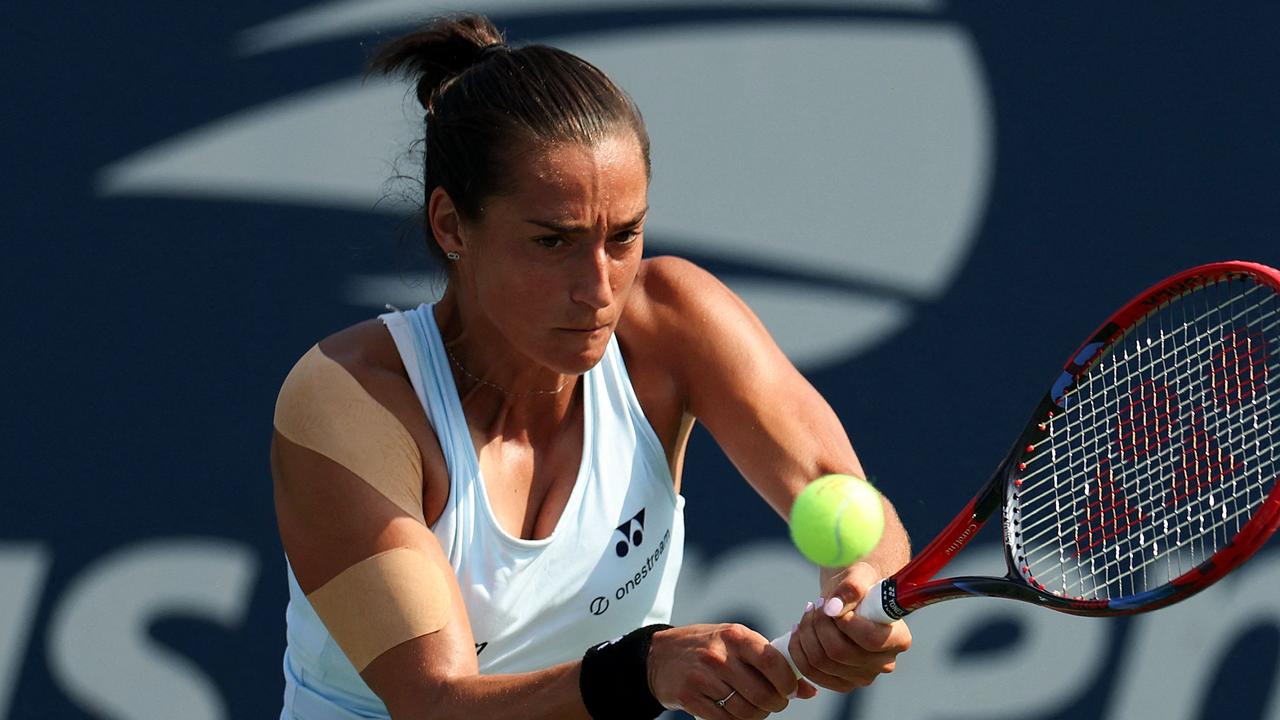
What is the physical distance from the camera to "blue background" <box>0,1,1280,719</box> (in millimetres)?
3539

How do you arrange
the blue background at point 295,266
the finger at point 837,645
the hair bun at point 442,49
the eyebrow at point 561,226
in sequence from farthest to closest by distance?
the blue background at point 295,266
the hair bun at point 442,49
the eyebrow at point 561,226
the finger at point 837,645

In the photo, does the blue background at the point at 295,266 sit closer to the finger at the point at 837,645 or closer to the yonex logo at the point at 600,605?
the yonex logo at the point at 600,605

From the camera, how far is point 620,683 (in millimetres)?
1966

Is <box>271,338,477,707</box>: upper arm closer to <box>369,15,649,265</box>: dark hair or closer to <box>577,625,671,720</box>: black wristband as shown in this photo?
<box>577,625,671,720</box>: black wristband

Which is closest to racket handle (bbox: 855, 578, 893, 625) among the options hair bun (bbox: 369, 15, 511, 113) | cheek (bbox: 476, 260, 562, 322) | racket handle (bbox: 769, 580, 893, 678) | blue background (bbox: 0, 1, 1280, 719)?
racket handle (bbox: 769, 580, 893, 678)

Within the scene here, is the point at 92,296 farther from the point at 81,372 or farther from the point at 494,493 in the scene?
the point at 494,493

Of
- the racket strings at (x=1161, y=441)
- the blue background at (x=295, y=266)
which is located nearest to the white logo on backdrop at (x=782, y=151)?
the blue background at (x=295, y=266)

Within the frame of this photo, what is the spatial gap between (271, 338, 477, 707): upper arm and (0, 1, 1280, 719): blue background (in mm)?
1326

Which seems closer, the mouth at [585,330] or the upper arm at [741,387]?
the mouth at [585,330]

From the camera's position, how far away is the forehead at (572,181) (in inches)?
84.3

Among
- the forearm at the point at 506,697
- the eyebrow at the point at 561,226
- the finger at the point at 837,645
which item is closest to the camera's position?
the finger at the point at 837,645

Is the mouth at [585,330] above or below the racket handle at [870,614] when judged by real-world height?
above

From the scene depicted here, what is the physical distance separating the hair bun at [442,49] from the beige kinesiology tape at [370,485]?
445mm

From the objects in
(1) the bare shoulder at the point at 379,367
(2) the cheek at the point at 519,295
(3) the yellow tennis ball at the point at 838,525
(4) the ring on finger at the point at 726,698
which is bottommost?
(4) the ring on finger at the point at 726,698
